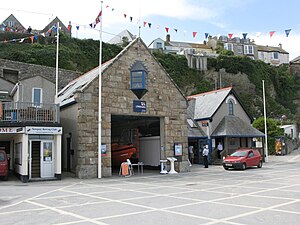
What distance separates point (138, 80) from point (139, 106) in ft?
5.35

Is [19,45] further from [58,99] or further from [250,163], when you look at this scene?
[250,163]

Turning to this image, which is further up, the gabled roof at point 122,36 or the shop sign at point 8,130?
the gabled roof at point 122,36

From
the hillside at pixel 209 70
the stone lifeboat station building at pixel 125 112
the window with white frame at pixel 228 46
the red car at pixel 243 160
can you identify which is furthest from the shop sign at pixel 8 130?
the window with white frame at pixel 228 46

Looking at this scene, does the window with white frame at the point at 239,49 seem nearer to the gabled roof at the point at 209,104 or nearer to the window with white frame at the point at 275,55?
the window with white frame at the point at 275,55

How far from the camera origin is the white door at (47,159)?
18750 mm

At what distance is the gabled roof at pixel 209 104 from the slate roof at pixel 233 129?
1.38 meters

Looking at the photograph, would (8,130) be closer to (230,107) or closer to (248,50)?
(230,107)

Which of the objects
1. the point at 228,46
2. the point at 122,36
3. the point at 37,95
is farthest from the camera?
the point at 228,46

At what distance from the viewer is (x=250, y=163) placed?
82.2 feet

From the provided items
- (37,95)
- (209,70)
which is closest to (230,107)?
(37,95)

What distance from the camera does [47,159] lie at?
18.9m

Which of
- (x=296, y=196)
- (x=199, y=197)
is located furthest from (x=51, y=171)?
(x=296, y=196)

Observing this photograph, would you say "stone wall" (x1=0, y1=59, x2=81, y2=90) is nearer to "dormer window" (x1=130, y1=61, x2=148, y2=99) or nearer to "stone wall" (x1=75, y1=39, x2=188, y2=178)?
"stone wall" (x1=75, y1=39, x2=188, y2=178)

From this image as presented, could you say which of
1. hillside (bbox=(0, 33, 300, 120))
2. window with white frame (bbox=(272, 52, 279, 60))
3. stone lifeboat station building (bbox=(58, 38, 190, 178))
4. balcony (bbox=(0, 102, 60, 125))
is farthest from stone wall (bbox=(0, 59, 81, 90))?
window with white frame (bbox=(272, 52, 279, 60))
